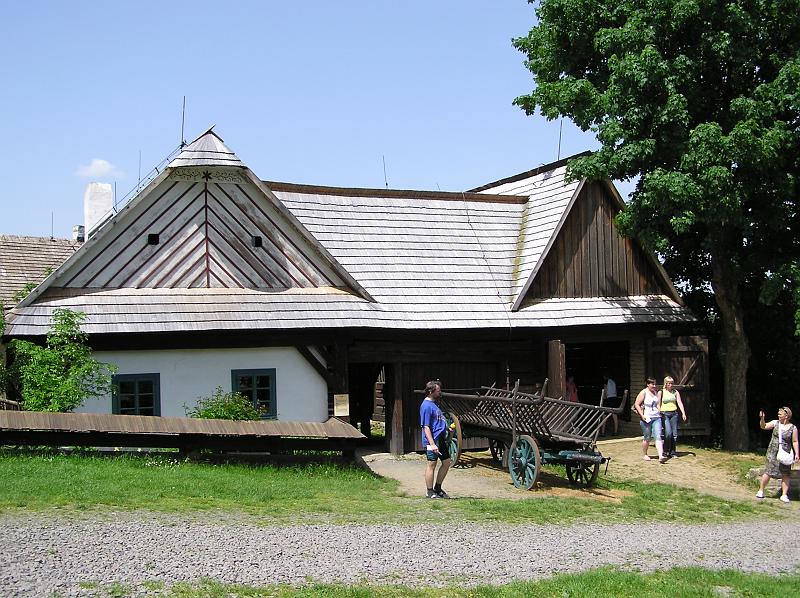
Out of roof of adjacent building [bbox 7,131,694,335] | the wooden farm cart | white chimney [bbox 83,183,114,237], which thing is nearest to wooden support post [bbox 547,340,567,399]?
roof of adjacent building [bbox 7,131,694,335]

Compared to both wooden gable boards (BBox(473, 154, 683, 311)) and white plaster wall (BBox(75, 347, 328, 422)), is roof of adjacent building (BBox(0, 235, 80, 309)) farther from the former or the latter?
wooden gable boards (BBox(473, 154, 683, 311))

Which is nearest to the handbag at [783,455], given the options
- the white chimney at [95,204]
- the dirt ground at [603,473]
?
the dirt ground at [603,473]

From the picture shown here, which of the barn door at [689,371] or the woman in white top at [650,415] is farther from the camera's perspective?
the barn door at [689,371]

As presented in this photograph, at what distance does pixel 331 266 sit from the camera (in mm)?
18297

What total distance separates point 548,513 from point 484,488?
8.51 feet

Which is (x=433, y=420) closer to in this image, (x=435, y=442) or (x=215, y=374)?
(x=435, y=442)

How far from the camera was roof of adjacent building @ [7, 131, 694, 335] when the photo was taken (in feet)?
55.2

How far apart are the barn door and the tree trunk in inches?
17.3

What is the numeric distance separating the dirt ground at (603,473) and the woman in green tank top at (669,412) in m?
0.31

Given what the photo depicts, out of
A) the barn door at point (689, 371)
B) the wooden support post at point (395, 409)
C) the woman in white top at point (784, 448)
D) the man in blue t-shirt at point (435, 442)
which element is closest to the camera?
the man in blue t-shirt at point (435, 442)

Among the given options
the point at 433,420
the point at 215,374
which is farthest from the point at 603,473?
the point at 215,374

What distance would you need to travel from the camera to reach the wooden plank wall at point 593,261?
788 inches

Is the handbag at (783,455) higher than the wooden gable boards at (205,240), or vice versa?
the wooden gable boards at (205,240)

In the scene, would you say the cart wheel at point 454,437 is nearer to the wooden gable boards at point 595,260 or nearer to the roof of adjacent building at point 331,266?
the roof of adjacent building at point 331,266
